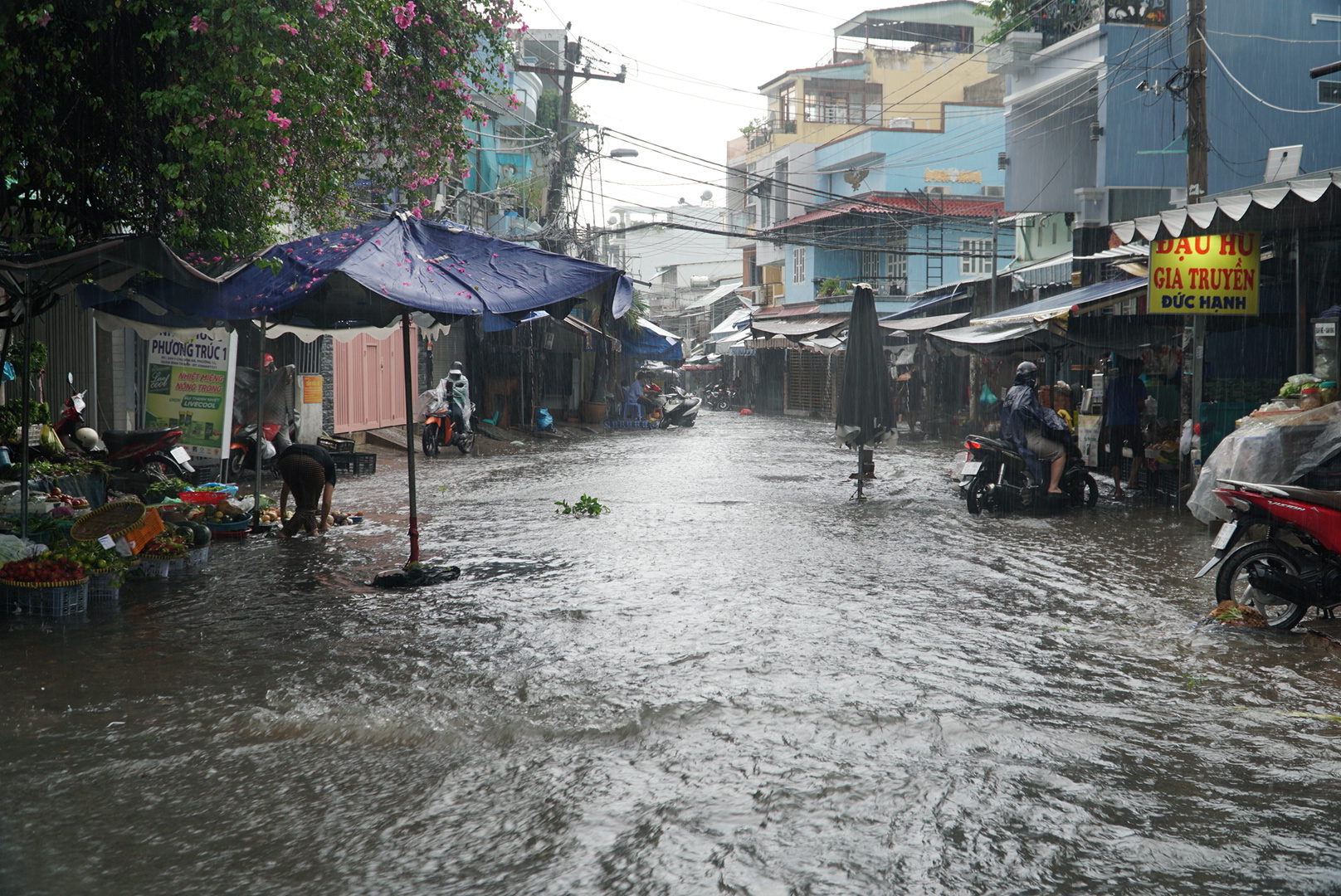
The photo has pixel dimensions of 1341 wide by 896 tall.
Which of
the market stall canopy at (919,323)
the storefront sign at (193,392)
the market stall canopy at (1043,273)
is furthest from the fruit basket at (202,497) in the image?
the market stall canopy at (1043,273)

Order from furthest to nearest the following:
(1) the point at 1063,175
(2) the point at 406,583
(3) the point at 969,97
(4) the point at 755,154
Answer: (4) the point at 755,154 → (3) the point at 969,97 → (1) the point at 1063,175 → (2) the point at 406,583

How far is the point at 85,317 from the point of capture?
12414 millimetres

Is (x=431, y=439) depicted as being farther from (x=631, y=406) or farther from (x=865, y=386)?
(x=631, y=406)

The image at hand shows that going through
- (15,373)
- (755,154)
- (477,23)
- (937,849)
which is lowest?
(937,849)

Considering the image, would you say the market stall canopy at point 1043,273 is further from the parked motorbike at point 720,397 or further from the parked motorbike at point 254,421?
the parked motorbike at point 720,397

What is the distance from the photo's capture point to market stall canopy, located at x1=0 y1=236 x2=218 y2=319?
23.7ft

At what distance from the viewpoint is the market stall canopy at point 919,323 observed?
22250 millimetres

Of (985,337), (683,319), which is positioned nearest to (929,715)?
(985,337)

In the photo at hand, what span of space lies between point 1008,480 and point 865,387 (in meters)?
2.44

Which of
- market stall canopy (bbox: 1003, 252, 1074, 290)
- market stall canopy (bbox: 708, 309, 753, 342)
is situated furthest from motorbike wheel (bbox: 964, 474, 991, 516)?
market stall canopy (bbox: 708, 309, 753, 342)

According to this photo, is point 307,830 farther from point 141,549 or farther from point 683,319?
point 683,319

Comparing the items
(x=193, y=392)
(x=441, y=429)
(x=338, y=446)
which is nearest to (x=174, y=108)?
(x=193, y=392)

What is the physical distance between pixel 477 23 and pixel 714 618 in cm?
805

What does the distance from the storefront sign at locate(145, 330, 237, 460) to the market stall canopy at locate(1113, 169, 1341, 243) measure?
975cm
